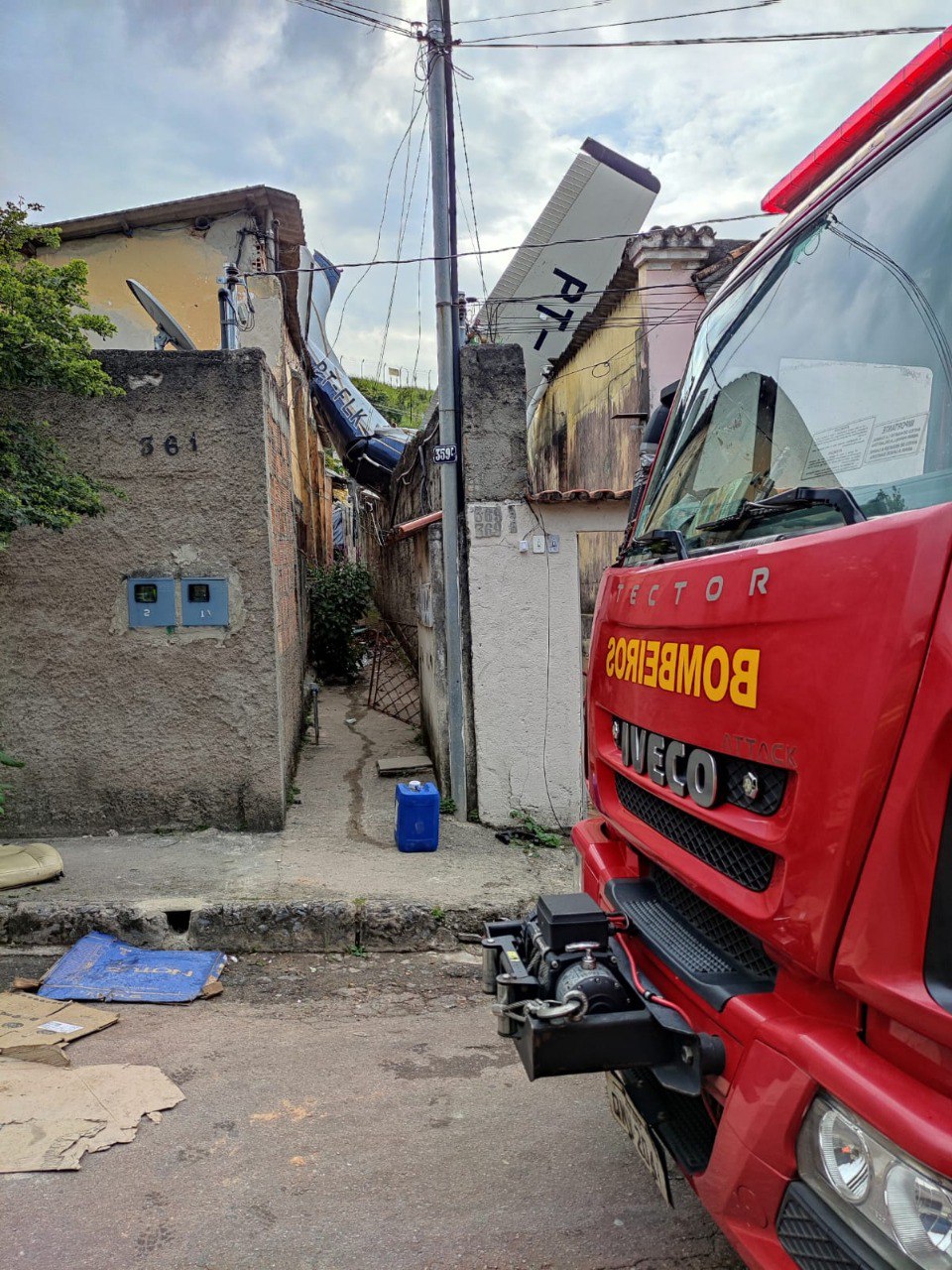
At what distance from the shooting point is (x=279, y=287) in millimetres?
11062

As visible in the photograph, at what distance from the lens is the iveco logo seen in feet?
6.03

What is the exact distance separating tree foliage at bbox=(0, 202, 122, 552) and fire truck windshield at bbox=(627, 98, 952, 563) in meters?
3.44

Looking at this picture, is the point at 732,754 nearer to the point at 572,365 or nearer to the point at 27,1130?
the point at 27,1130

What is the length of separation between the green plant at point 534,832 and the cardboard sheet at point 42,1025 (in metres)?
3.08

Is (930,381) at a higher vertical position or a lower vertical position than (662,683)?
higher

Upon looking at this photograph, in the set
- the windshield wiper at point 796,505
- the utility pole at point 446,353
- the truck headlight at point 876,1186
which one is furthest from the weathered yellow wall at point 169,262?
the truck headlight at point 876,1186

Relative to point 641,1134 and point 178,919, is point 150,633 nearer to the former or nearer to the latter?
point 178,919

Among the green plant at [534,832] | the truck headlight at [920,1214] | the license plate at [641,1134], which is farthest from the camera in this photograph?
the green plant at [534,832]

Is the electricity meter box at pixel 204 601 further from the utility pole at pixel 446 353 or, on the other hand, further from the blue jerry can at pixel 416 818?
the blue jerry can at pixel 416 818

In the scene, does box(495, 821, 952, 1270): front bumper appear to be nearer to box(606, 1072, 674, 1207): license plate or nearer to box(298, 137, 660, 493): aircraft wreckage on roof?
box(606, 1072, 674, 1207): license plate

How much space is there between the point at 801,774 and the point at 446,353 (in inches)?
209

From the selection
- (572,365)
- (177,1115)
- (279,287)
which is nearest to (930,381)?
(177,1115)

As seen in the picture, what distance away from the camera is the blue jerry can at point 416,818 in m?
5.52

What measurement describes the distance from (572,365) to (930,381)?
41.1 feet
